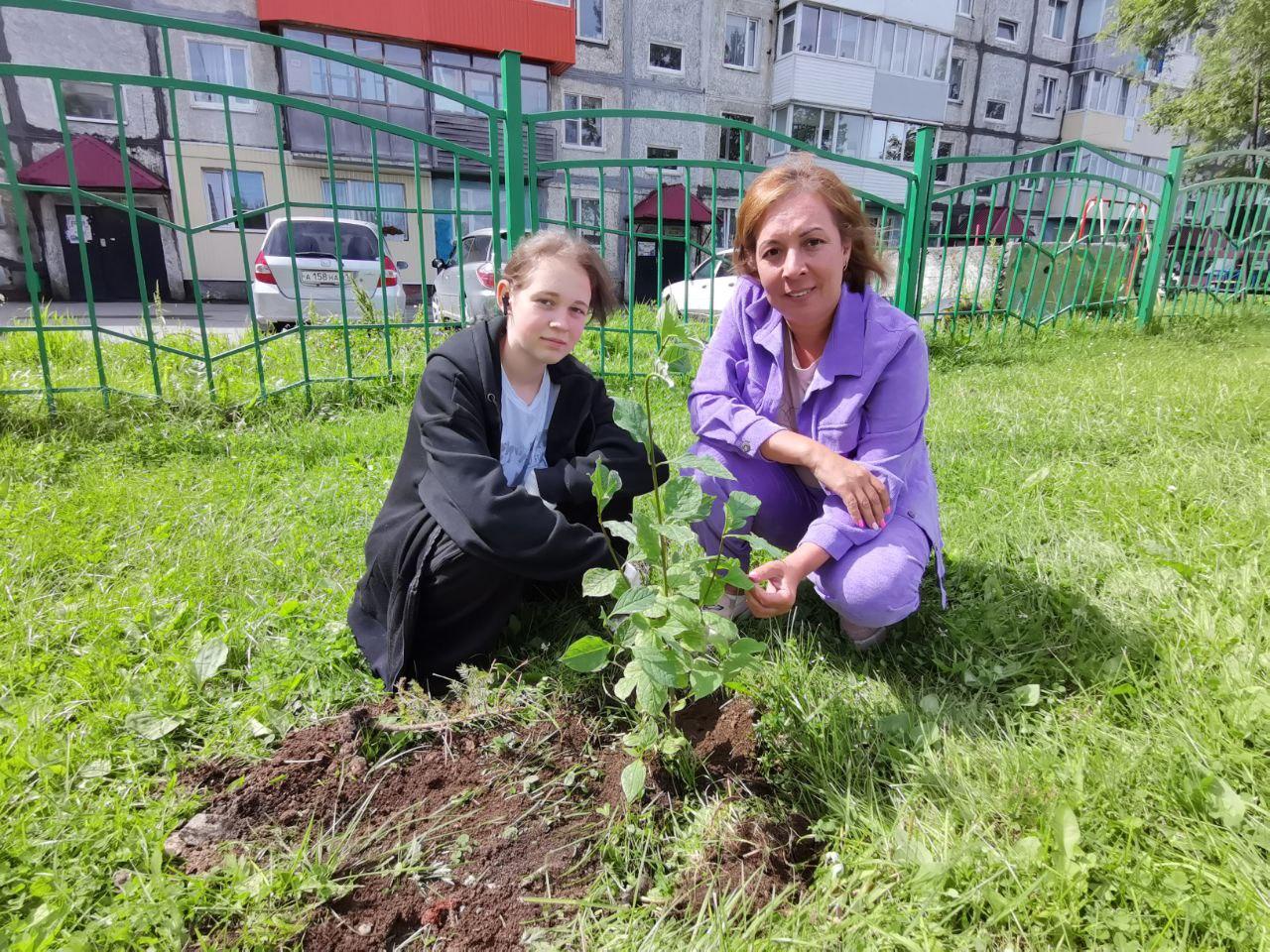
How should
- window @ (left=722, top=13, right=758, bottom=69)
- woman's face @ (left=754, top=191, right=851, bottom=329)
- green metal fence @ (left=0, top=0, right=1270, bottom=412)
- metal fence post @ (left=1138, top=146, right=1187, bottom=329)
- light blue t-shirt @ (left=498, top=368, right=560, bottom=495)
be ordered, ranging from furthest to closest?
window @ (left=722, top=13, right=758, bottom=69), metal fence post @ (left=1138, top=146, right=1187, bottom=329), green metal fence @ (left=0, top=0, right=1270, bottom=412), light blue t-shirt @ (left=498, top=368, right=560, bottom=495), woman's face @ (left=754, top=191, right=851, bottom=329)

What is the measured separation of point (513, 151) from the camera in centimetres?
372

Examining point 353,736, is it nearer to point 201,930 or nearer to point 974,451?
point 201,930

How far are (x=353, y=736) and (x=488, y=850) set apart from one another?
0.38m

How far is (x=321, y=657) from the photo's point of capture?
1681mm

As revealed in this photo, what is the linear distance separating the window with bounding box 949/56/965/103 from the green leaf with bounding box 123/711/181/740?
91.0 feet

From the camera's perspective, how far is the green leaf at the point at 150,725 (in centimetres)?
143

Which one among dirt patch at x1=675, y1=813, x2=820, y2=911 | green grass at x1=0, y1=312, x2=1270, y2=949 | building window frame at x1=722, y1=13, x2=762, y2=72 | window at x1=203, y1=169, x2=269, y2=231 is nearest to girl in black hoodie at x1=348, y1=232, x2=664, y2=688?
green grass at x1=0, y1=312, x2=1270, y2=949

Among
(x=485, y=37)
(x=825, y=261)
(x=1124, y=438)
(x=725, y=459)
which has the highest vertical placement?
(x=485, y=37)

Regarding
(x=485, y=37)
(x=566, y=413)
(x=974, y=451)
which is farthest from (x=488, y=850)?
→ (x=485, y=37)

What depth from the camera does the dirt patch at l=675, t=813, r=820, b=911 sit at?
1088 millimetres

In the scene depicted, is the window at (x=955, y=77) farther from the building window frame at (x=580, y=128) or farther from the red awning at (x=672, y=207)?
the building window frame at (x=580, y=128)

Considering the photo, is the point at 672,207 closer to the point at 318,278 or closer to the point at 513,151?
the point at 318,278

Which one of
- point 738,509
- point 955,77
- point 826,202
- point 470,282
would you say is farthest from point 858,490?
point 955,77

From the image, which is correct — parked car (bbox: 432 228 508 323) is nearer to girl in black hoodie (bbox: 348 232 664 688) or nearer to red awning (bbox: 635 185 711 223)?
girl in black hoodie (bbox: 348 232 664 688)
